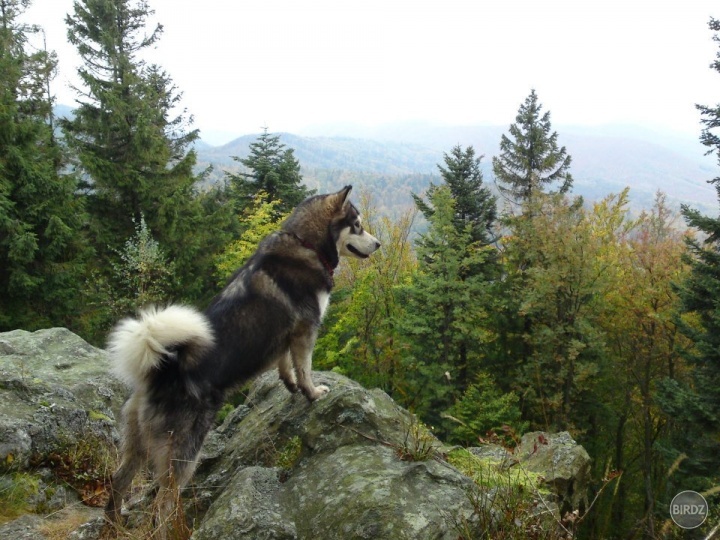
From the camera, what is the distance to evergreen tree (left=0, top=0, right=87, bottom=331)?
625 inches

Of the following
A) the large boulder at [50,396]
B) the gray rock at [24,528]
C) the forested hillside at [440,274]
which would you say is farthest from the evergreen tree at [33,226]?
the gray rock at [24,528]

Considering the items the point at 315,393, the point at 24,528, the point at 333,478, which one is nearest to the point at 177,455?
the point at 333,478

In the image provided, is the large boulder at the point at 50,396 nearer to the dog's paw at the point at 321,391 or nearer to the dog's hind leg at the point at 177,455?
the dog's hind leg at the point at 177,455

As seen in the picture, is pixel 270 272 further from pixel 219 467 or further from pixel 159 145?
pixel 159 145

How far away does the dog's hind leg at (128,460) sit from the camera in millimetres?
4137

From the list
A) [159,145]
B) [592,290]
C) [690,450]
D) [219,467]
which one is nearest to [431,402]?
[592,290]

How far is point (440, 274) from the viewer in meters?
22.8

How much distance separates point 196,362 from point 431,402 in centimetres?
2136

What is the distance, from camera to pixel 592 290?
21.8m

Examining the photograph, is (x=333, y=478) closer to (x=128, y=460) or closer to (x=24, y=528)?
(x=128, y=460)

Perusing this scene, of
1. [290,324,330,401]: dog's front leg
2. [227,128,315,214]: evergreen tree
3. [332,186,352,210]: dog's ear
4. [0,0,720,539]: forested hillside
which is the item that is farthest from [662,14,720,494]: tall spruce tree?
[227,128,315,214]: evergreen tree

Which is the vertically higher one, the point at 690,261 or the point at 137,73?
the point at 137,73

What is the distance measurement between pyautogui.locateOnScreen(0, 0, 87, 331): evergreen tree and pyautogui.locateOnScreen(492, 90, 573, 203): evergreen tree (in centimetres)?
2382

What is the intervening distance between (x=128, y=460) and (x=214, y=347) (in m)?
1.27
